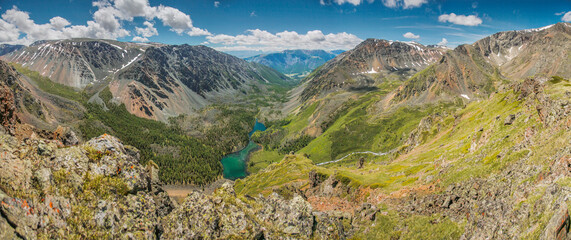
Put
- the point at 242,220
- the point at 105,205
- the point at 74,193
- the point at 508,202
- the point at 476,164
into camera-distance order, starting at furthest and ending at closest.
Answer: the point at 476,164
the point at 508,202
the point at 242,220
the point at 105,205
the point at 74,193

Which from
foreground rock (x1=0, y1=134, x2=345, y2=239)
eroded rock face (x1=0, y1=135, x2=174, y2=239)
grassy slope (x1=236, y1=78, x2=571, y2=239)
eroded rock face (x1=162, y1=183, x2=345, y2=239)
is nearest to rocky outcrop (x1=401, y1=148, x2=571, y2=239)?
grassy slope (x1=236, y1=78, x2=571, y2=239)

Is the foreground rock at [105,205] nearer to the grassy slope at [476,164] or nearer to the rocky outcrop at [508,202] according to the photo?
the grassy slope at [476,164]

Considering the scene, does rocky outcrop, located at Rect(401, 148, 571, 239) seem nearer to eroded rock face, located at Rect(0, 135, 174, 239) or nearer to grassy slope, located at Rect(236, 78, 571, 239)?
grassy slope, located at Rect(236, 78, 571, 239)

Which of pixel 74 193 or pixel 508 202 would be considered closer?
pixel 74 193

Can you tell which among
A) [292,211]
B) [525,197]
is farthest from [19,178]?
[525,197]

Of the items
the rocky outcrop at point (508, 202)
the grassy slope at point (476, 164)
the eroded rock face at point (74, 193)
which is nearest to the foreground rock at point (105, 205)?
the eroded rock face at point (74, 193)

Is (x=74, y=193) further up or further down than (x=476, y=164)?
further up

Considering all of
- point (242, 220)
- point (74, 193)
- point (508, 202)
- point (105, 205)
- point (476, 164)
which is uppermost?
point (74, 193)

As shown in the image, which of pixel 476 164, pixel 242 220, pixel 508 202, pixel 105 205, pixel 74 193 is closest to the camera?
pixel 74 193

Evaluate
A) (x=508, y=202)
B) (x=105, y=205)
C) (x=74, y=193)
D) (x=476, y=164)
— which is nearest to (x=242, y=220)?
(x=105, y=205)

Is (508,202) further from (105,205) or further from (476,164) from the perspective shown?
(105,205)

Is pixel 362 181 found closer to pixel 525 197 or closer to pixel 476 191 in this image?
pixel 476 191
